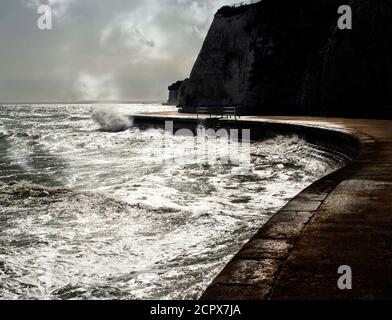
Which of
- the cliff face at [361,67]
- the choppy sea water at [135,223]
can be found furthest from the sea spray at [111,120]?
the choppy sea water at [135,223]

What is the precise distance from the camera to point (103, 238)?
18.2ft

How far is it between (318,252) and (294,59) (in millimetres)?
30642

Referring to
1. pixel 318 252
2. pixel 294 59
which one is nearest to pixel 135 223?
pixel 318 252

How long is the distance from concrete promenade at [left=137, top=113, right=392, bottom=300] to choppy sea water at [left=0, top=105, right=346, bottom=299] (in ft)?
3.57

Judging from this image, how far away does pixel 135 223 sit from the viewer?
628cm

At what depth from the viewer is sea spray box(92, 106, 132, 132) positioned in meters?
33.9

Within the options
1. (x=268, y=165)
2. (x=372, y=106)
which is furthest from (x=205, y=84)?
(x=268, y=165)

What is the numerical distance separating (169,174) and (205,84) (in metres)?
30.6

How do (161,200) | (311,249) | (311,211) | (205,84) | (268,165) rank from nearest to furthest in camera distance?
1. (311,249)
2. (311,211)
3. (161,200)
4. (268,165)
5. (205,84)

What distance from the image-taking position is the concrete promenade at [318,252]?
223 cm

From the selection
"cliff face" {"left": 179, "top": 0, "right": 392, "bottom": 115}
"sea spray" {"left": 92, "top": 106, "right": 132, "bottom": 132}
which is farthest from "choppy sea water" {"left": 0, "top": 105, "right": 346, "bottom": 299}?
"sea spray" {"left": 92, "top": 106, "right": 132, "bottom": 132}

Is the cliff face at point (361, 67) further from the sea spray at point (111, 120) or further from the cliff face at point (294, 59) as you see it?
the sea spray at point (111, 120)
